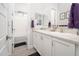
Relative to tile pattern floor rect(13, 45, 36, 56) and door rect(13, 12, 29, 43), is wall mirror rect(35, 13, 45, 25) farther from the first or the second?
tile pattern floor rect(13, 45, 36, 56)

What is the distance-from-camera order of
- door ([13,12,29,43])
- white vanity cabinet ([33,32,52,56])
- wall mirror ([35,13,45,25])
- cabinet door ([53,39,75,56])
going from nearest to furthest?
cabinet door ([53,39,75,56]) → white vanity cabinet ([33,32,52,56]) → wall mirror ([35,13,45,25]) → door ([13,12,29,43])

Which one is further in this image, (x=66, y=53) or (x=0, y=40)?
(x=66, y=53)

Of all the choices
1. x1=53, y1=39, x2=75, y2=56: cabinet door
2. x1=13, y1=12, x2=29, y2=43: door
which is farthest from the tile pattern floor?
x1=53, y1=39, x2=75, y2=56: cabinet door

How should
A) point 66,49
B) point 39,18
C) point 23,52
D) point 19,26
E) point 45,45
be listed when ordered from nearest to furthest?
point 66,49, point 45,45, point 23,52, point 39,18, point 19,26

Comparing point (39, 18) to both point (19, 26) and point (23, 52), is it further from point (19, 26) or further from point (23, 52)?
point (23, 52)

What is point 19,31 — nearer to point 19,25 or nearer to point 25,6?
point 19,25

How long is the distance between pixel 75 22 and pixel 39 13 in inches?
94.5

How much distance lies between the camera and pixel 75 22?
1363 millimetres

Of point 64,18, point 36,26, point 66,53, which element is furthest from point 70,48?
point 36,26

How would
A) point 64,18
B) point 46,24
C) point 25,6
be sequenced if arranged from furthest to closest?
point 25,6
point 46,24
point 64,18

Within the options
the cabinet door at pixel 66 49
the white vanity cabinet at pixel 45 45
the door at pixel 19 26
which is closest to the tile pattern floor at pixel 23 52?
the white vanity cabinet at pixel 45 45

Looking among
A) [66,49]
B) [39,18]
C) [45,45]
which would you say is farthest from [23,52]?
[66,49]

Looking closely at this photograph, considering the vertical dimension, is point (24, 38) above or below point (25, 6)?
below

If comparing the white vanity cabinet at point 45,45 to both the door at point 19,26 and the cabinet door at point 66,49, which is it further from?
Result: the door at point 19,26
